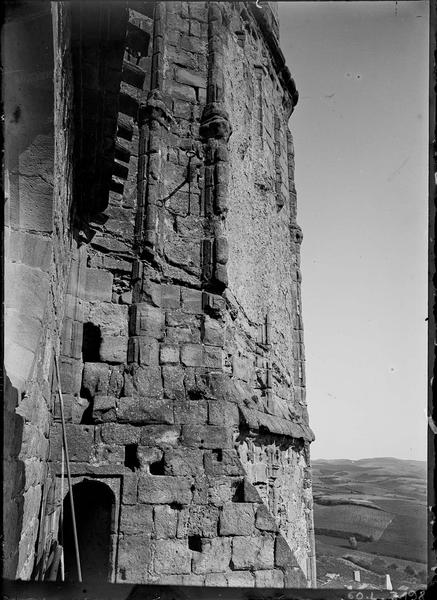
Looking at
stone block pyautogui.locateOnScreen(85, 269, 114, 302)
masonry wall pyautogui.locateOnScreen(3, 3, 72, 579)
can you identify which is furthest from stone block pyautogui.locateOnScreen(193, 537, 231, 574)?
stone block pyautogui.locateOnScreen(85, 269, 114, 302)

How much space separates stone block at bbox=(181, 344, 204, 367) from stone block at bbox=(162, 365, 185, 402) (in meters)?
0.12

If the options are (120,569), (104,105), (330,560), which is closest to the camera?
(104,105)

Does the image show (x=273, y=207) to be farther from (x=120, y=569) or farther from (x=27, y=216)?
(x=27, y=216)

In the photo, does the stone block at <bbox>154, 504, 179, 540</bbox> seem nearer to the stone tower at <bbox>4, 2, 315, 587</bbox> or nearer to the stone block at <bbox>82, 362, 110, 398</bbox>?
the stone tower at <bbox>4, 2, 315, 587</bbox>

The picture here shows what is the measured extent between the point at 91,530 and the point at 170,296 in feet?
8.00

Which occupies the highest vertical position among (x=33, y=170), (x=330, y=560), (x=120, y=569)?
(x=33, y=170)

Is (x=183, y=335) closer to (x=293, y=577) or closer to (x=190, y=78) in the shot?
(x=293, y=577)

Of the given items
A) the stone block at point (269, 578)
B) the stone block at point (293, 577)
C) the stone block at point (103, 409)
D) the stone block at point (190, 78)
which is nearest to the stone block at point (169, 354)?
the stone block at point (103, 409)

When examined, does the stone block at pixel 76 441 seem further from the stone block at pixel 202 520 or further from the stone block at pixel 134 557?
the stone block at pixel 202 520

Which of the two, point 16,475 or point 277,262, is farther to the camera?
point 277,262

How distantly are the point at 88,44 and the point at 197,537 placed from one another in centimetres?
429

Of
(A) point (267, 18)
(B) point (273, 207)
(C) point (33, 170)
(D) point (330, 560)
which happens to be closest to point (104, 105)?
(C) point (33, 170)

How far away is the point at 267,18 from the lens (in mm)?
9375

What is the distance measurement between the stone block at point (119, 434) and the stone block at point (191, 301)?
1391mm
